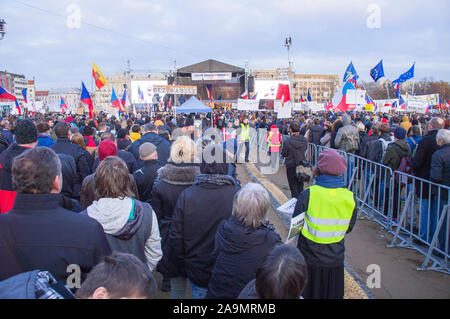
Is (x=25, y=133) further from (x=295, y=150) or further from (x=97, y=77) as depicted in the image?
(x=97, y=77)

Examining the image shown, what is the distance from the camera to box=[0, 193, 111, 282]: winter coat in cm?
188

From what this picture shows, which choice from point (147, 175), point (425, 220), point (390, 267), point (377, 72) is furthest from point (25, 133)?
point (377, 72)

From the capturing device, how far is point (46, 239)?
75.2 inches

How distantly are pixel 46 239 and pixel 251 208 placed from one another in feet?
4.37

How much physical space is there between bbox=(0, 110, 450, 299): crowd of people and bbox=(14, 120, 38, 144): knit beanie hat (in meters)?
0.01

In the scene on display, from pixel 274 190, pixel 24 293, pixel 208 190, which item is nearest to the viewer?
pixel 24 293

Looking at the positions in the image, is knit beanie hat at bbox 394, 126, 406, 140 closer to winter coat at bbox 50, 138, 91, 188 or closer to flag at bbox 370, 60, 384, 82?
winter coat at bbox 50, 138, 91, 188

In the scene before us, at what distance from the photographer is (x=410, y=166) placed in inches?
250

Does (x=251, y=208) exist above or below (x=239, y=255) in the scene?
above

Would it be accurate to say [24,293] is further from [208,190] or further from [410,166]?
[410,166]

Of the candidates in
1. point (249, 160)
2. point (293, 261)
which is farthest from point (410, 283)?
point (249, 160)

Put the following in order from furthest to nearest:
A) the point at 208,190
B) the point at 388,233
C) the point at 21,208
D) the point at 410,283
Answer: the point at 388,233 → the point at 410,283 → the point at 208,190 → the point at 21,208

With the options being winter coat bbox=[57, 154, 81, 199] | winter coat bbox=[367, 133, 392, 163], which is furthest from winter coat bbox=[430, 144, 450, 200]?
winter coat bbox=[57, 154, 81, 199]
